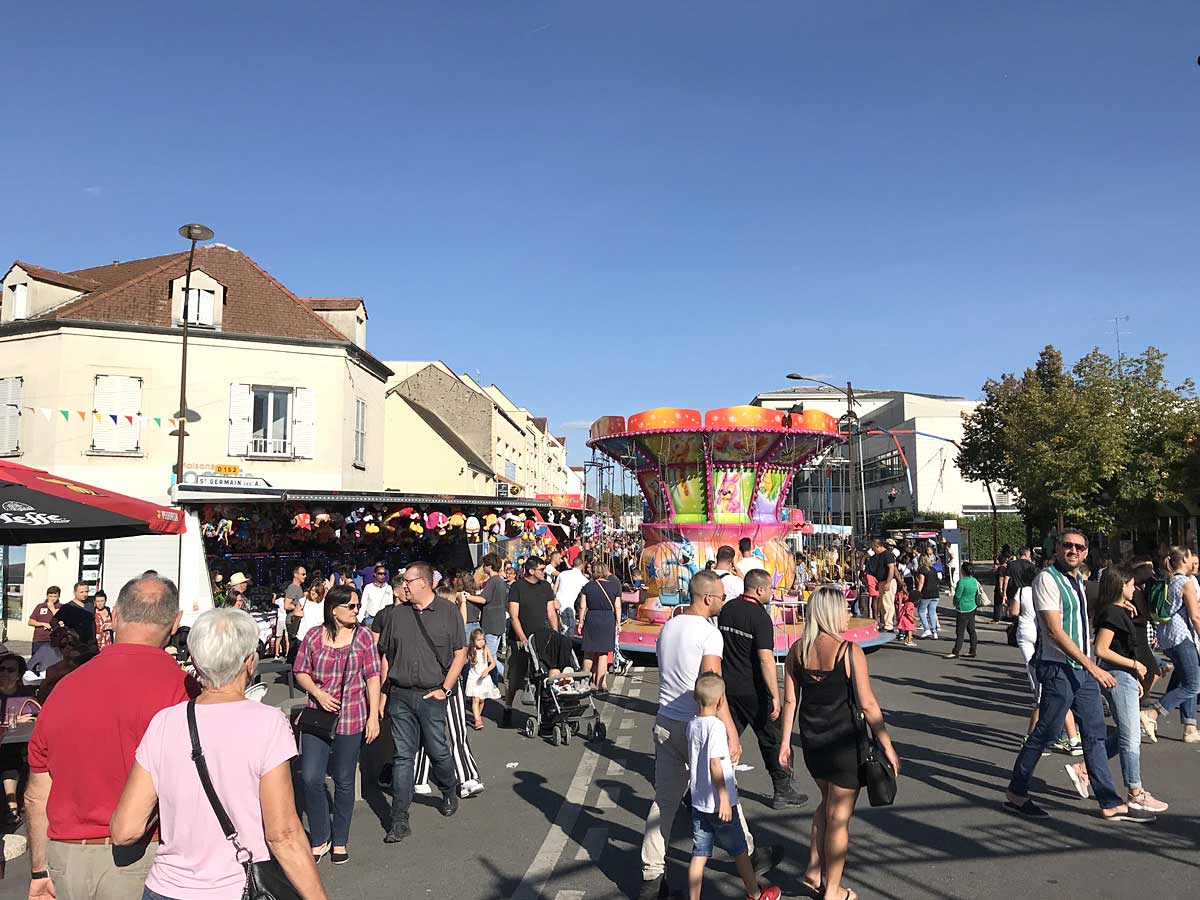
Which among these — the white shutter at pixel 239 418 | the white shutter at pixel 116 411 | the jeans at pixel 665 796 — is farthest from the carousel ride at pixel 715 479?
the jeans at pixel 665 796

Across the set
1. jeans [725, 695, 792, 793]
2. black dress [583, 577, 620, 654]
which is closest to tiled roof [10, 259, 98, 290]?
black dress [583, 577, 620, 654]

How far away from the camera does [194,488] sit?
49.0ft

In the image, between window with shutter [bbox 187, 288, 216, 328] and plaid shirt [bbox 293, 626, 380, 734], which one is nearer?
plaid shirt [bbox 293, 626, 380, 734]

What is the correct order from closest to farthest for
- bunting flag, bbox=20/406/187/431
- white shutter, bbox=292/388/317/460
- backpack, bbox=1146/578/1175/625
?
backpack, bbox=1146/578/1175/625 < bunting flag, bbox=20/406/187/431 < white shutter, bbox=292/388/317/460

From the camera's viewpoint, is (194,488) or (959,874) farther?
(194,488)

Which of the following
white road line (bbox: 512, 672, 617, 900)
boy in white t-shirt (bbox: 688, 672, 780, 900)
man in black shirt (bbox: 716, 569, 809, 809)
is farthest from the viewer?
man in black shirt (bbox: 716, 569, 809, 809)

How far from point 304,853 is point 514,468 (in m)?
44.7

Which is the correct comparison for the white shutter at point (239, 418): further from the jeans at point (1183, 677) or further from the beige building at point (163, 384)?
the jeans at point (1183, 677)

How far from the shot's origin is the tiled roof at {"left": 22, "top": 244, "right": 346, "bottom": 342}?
19594 mm

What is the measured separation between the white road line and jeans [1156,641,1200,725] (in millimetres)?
5215

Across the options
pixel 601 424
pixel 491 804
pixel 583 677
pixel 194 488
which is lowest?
pixel 491 804

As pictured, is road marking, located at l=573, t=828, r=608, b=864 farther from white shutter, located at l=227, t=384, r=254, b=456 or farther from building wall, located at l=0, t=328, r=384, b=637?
white shutter, located at l=227, t=384, r=254, b=456

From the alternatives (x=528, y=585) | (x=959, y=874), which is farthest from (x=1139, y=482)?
(x=959, y=874)

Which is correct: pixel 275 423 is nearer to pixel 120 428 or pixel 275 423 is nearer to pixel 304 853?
pixel 120 428
